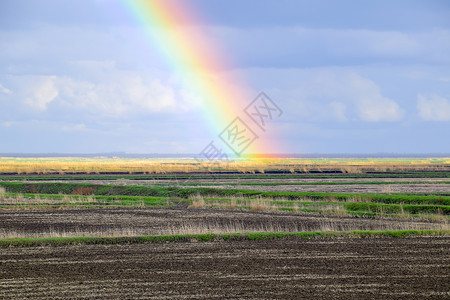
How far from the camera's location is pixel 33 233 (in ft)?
83.6

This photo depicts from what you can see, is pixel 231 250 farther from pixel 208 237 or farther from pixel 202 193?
pixel 202 193

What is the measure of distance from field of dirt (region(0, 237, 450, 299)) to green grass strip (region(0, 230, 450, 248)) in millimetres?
859

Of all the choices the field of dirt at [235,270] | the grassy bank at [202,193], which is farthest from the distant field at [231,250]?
the grassy bank at [202,193]

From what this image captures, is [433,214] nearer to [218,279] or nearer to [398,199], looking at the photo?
[398,199]

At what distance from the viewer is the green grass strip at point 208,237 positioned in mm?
22531

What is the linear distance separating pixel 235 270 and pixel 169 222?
1355 centimetres

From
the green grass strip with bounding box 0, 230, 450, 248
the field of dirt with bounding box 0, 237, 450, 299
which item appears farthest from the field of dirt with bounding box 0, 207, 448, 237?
the field of dirt with bounding box 0, 237, 450, 299

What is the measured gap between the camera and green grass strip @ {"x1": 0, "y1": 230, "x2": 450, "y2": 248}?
22531 millimetres

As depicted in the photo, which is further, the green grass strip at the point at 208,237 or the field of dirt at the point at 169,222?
the field of dirt at the point at 169,222

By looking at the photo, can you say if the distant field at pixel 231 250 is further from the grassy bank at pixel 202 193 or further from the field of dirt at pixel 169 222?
the grassy bank at pixel 202 193

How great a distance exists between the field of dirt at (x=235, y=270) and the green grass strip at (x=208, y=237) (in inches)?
33.8

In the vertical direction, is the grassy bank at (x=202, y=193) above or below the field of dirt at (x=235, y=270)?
above

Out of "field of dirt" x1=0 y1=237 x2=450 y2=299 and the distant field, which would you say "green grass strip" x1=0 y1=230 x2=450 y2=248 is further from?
"field of dirt" x1=0 y1=237 x2=450 y2=299

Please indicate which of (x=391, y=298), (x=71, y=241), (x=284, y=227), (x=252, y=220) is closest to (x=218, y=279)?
(x=391, y=298)
